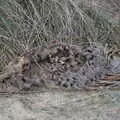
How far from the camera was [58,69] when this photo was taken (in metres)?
2.36

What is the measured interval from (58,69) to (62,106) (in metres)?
0.35

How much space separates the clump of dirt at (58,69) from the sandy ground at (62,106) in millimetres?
96

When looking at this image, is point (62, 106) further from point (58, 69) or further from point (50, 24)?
point (50, 24)

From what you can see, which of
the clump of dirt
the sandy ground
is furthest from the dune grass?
the sandy ground

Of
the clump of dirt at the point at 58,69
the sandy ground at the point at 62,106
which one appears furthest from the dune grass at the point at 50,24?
the sandy ground at the point at 62,106

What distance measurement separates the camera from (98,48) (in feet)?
8.18

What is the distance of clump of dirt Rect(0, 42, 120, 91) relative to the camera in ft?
7.47

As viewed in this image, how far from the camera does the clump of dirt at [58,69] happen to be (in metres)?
2.28

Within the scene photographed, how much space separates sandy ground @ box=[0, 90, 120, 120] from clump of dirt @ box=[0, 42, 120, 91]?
0.10m

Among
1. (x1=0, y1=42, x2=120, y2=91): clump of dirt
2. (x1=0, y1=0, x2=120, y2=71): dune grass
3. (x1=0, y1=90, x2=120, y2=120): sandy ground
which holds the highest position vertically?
(x1=0, y1=0, x2=120, y2=71): dune grass

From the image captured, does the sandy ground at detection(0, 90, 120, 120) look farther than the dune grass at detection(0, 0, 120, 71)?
No

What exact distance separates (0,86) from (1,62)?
21cm

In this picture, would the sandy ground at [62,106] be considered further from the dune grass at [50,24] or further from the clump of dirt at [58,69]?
the dune grass at [50,24]

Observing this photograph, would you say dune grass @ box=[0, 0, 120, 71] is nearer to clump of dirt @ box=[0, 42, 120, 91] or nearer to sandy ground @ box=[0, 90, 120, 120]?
clump of dirt @ box=[0, 42, 120, 91]
